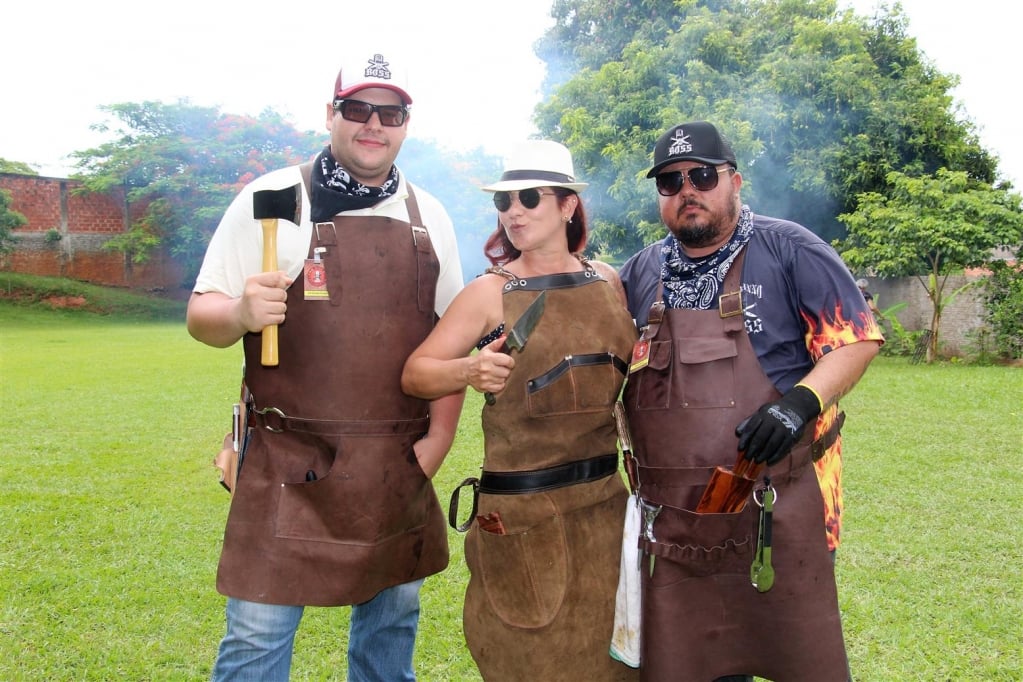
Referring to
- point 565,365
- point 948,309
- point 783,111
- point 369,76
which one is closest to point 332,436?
Result: point 565,365

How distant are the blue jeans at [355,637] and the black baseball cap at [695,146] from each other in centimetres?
161

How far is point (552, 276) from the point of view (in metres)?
2.65

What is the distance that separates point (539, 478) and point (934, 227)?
47.9 ft

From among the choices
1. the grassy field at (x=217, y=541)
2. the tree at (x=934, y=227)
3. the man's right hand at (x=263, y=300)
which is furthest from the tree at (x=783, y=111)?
the man's right hand at (x=263, y=300)

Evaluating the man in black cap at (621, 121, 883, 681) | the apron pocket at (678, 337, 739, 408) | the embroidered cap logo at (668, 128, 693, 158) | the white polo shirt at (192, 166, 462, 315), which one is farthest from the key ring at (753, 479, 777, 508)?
the white polo shirt at (192, 166, 462, 315)

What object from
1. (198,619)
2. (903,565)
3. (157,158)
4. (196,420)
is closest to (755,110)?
(196,420)

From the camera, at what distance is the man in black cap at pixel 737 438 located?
2445mm

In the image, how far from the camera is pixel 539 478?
2.55 metres

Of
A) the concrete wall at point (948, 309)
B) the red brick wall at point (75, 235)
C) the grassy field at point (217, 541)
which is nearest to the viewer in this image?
the grassy field at point (217, 541)

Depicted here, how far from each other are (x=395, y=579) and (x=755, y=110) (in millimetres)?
16176

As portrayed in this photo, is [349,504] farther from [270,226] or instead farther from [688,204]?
[688,204]

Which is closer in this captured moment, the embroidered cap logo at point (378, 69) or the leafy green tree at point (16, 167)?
the embroidered cap logo at point (378, 69)

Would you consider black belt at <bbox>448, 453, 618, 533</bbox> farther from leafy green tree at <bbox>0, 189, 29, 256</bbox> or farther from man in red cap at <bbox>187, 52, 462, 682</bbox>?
leafy green tree at <bbox>0, 189, 29, 256</bbox>

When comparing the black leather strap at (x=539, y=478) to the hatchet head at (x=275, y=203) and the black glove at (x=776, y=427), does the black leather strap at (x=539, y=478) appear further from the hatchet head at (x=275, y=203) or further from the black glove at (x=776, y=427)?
the hatchet head at (x=275, y=203)
